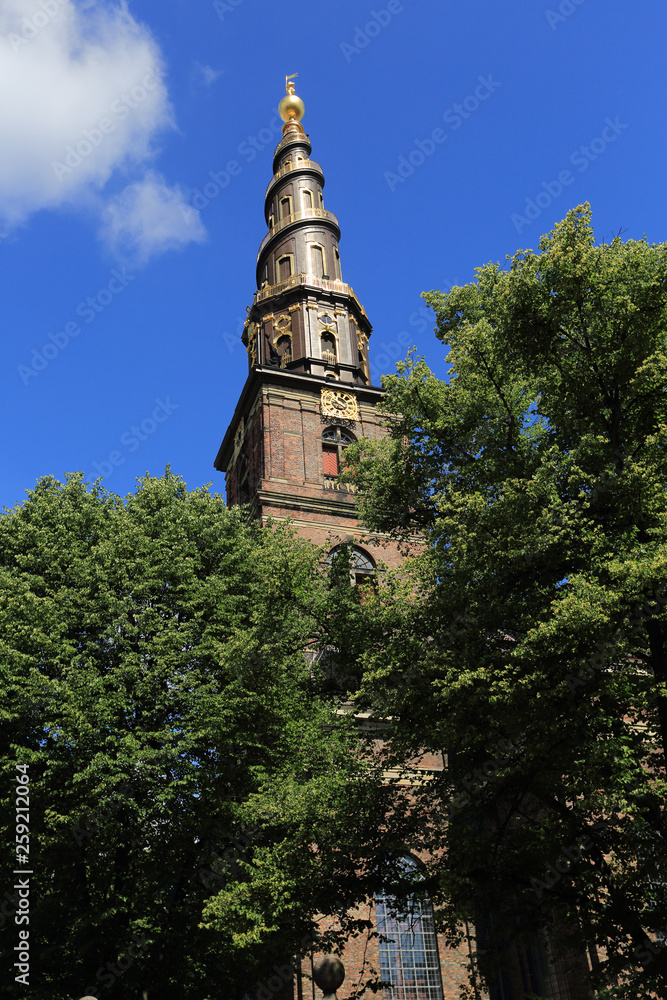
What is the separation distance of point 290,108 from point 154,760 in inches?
1508

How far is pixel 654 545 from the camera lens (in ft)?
35.9

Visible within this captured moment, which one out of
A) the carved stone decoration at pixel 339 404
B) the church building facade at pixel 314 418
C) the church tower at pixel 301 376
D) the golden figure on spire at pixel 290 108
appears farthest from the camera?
the golden figure on spire at pixel 290 108

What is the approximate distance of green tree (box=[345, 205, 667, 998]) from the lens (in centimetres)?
1103

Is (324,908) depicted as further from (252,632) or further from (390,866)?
(252,632)

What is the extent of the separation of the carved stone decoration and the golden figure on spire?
1938 centimetres

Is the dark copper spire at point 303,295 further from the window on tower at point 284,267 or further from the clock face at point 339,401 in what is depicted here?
the clock face at point 339,401

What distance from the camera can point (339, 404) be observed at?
30156 mm

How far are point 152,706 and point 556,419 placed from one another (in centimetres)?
872

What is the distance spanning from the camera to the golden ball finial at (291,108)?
4319cm

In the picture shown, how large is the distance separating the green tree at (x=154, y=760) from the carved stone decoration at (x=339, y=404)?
43.8 feet

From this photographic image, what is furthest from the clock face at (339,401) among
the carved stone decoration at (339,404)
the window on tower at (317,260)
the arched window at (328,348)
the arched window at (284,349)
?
the window on tower at (317,260)

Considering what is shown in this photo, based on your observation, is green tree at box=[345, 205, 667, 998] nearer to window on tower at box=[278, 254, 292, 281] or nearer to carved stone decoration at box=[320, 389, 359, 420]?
carved stone decoration at box=[320, 389, 359, 420]

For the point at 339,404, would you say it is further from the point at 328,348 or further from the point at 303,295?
the point at 303,295

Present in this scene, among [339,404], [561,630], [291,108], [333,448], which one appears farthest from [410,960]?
[291,108]
